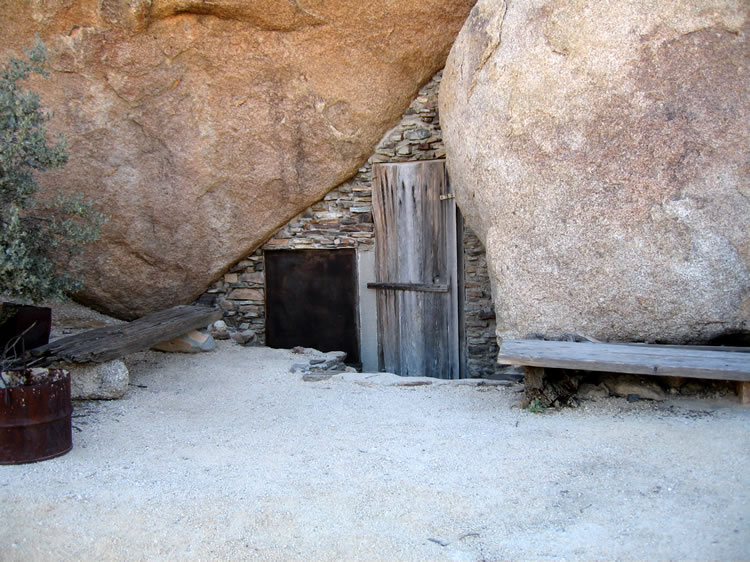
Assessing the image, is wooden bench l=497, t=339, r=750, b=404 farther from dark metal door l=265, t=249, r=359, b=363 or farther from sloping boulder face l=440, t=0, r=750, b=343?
dark metal door l=265, t=249, r=359, b=363

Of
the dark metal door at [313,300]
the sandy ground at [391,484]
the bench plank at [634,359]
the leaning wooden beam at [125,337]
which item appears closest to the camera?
the sandy ground at [391,484]

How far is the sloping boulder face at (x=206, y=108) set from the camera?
6355 millimetres

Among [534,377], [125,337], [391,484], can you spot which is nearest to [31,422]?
[125,337]

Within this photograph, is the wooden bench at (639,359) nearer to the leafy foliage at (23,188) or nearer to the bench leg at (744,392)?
the bench leg at (744,392)

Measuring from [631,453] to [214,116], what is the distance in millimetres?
4933

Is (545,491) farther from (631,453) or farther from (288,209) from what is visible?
(288,209)

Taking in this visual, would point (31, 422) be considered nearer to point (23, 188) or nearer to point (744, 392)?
point (23, 188)

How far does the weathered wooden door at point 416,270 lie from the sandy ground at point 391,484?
1.84 m

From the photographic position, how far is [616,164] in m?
4.69

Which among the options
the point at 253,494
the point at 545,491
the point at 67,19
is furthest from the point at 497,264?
the point at 67,19

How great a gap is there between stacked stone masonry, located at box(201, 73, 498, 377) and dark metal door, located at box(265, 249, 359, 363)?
0.11 m

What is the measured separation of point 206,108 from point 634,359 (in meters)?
4.61

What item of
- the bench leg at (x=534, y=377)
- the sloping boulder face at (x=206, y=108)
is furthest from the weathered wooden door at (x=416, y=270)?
the bench leg at (x=534, y=377)

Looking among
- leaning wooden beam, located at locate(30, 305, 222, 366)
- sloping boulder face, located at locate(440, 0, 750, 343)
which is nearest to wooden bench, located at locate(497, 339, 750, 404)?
sloping boulder face, located at locate(440, 0, 750, 343)
